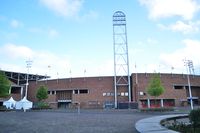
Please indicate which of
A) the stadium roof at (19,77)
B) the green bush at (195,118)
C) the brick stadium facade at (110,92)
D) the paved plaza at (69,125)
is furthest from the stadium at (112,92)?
the green bush at (195,118)

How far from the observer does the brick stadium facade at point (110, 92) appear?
59344 mm

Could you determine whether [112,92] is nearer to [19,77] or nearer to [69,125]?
[19,77]

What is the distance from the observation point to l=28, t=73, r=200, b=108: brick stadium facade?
59.3 metres

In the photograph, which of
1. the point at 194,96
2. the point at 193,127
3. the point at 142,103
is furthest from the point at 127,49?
the point at 193,127

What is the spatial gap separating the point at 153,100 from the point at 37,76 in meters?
47.8

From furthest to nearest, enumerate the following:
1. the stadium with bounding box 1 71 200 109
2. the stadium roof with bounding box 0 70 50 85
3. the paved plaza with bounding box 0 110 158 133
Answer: the stadium roof with bounding box 0 70 50 85 → the stadium with bounding box 1 71 200 109 → the paved plaza with bounding box 0 110 158 133

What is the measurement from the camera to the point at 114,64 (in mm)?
59812

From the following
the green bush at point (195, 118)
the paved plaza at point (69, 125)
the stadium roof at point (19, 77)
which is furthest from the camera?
the stadium roof at point (19, 77)

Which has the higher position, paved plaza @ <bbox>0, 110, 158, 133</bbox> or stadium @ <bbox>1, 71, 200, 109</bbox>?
stadium @ <bbox>1, 71, 200, 109</bbox>

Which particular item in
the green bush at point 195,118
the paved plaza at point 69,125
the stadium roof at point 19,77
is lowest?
the paved plaza at point 69,125

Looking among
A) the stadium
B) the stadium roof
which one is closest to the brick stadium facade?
the stadium

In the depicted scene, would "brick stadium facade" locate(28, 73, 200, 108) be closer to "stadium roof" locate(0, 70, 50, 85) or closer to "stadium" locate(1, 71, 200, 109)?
"stadium" locate(1, 71, 200, 109)

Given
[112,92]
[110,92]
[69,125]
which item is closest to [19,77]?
[110,92]

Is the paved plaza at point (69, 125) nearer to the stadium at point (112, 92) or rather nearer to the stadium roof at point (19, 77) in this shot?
the stadium at point (112, 92)
